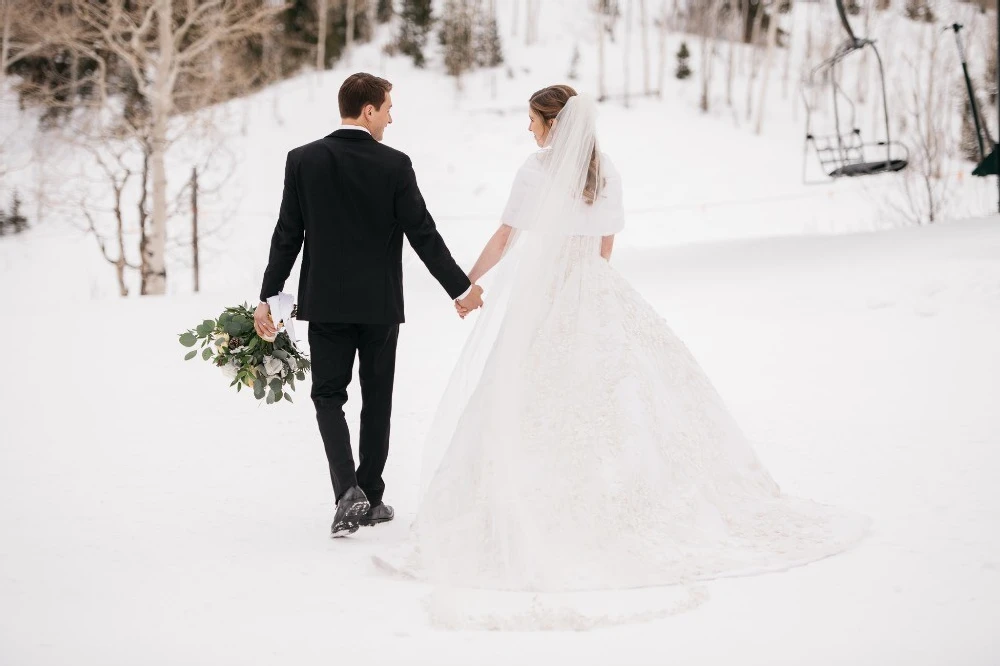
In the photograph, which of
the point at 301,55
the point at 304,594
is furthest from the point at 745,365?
the point at 301,55

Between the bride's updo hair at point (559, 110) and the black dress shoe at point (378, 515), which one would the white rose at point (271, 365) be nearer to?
the black dress shoe at point (378, 515)

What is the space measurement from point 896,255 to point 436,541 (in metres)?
9.02

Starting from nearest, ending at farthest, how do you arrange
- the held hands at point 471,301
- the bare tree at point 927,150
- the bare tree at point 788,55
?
1. the held hands at point 471,301
2. the bare tree at point 927,150
3. the bare tree at point 788,55

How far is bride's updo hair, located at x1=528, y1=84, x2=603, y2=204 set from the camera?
3.99m

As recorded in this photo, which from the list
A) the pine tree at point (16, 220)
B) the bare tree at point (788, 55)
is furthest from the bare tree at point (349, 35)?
the bare tree at point (788, 55)

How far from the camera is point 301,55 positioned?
108 feet

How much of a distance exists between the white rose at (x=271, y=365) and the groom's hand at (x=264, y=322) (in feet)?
0.42

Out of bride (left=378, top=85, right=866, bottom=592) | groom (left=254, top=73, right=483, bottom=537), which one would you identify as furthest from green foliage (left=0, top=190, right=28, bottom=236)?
bride (left=378, top=85, right=866, bottom=592)

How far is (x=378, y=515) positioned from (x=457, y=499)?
2.11ft

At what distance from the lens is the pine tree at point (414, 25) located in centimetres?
3331

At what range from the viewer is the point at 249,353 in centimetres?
420

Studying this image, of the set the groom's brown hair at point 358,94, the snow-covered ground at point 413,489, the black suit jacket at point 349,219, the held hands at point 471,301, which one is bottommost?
the snow-covered ground at point 413,489

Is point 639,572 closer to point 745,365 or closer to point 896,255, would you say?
point 745,365

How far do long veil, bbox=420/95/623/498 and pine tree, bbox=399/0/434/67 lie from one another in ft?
99.3
